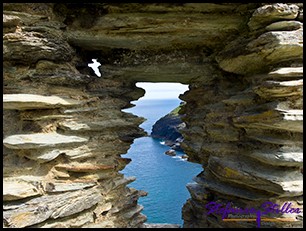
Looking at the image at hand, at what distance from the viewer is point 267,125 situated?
764 centimetres

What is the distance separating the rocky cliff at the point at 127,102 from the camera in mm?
7566

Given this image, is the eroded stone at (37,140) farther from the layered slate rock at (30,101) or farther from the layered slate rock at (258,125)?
the layered slate rock at (258,125)

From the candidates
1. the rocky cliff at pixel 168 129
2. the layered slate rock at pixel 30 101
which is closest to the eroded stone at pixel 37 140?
the layered slate rock at pixel 30 101

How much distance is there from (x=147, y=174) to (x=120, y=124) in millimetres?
28011

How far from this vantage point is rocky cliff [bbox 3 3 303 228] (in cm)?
757

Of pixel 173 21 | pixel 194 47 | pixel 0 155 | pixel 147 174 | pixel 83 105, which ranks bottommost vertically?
pixel 147 174

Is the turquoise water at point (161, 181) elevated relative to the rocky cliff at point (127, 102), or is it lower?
lower

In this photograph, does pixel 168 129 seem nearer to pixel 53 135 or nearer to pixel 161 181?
pixel 161 181

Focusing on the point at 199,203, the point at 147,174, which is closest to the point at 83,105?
the point at 199,203

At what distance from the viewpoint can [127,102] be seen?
10.4 meters

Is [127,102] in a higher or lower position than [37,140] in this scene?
higher

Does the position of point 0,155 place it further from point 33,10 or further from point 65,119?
point 33,10

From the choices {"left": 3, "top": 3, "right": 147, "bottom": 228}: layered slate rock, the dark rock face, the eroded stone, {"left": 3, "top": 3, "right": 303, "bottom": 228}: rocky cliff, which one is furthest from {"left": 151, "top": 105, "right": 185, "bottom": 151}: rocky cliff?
the eroded stone

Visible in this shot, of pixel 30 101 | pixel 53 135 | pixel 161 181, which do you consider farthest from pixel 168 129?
pixel 30 101
